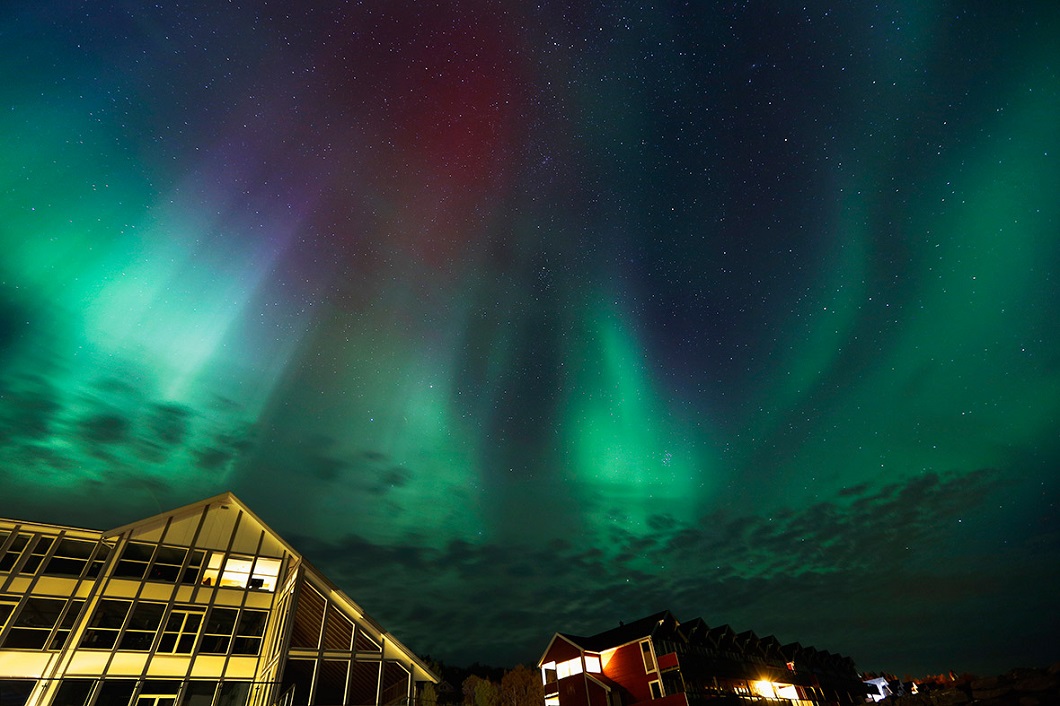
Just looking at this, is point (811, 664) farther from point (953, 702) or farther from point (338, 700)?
point (953, 702)

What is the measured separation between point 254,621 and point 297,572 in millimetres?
3202

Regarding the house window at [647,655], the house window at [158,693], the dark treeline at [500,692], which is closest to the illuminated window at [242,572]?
the house window at [158,693]

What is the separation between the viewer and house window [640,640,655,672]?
37.8 m

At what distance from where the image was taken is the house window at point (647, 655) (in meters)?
37.8

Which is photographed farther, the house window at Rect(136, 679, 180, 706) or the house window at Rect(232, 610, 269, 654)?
the house window at Rect(232, 610, 269, 654)

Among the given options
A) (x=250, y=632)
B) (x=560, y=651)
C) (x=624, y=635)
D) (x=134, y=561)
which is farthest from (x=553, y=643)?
(x=134, y=561)

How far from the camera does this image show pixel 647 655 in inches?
1510

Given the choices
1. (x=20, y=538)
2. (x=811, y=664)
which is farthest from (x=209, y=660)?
(x=811, y=664)

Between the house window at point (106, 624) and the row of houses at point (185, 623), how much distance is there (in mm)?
43

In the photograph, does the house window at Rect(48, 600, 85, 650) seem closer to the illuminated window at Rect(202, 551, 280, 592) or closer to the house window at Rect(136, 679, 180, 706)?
the house window at Rect(136, 679, 180, 706)

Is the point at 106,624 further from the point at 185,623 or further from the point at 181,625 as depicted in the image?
the point at 185,623

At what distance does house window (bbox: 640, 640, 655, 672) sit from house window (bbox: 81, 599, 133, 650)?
117 ft

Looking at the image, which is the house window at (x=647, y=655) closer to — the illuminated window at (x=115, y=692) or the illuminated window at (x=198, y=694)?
the illuminated window at (x=198, y=694)

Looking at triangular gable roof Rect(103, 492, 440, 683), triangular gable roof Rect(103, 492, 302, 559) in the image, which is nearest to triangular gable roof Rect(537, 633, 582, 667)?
triangular gable roof Rect(103, 492, 440, 683)
